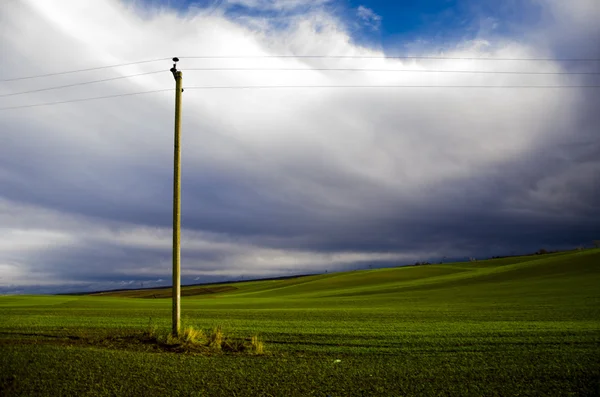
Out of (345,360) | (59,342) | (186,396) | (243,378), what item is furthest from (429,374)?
(59,342)

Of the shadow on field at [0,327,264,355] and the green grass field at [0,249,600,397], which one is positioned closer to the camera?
the green grass field at [0,249,600,397]

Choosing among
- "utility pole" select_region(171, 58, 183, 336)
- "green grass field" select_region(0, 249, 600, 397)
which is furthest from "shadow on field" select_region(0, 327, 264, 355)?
"utility pole" select_region(171, 58, 183, 336)

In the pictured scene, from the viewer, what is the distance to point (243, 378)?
1116cm

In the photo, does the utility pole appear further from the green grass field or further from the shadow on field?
the green grass field

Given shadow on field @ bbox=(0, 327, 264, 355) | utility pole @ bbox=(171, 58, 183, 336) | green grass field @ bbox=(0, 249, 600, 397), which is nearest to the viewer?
green grass field @ bbox=(0, 249, 600, 397)

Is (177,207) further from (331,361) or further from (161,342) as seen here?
(331,361)

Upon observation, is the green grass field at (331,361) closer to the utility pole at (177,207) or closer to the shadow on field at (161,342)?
the shadow on field at (161,342)

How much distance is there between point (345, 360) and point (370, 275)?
2884 inches

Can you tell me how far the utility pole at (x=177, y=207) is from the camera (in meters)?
16.3

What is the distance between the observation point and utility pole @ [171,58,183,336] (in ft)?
53.5

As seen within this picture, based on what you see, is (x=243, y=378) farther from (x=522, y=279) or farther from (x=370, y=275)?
(x=370, y=275)

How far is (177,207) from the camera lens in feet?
55.1

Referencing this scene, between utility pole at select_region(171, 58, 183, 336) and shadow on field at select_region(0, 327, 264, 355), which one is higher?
utility pole at select_region(171, 58, 183, 336)

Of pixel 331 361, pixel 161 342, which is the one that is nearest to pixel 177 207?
pixel 161 342
